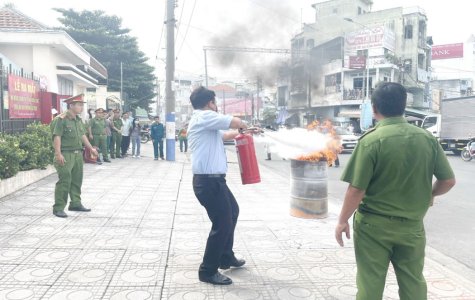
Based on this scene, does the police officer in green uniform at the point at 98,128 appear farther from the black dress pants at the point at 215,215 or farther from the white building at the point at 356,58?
the white building at the point at 356,58

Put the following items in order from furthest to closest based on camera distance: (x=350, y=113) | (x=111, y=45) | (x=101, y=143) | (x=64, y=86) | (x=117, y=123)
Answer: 1. (x=350, y=113)
2. (x=111, y=45)
3. (x=64, y=86)
4. (x=117, y=123)
5. (x=101, y=143)

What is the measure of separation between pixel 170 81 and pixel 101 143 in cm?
356

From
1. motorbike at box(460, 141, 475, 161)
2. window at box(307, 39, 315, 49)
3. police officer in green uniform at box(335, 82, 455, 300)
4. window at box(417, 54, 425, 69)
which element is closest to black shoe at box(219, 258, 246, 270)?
police officer in green uniform at box(335, 82, 455, 300)

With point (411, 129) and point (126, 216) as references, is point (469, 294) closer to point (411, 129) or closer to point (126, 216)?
point (411, 129)

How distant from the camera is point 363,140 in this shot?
8.02 feet

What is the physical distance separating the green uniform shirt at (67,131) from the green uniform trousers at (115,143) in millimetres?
8062

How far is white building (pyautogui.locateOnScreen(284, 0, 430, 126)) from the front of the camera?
35.1 meters

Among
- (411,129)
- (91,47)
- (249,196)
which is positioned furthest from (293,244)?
(91,47)

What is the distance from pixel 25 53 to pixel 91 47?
68.8 feet

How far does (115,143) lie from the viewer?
46.6 ft

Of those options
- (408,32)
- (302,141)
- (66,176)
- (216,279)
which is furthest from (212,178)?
(408,32)

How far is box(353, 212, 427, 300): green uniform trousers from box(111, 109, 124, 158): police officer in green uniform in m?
12.1

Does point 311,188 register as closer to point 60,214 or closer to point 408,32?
point 60,214

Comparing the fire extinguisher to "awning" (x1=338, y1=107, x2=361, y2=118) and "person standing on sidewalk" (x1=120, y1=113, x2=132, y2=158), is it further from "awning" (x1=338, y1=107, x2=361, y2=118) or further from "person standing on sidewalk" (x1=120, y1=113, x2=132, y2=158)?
"awning" (x1=338, y1=107, x2=361, y2=118)
